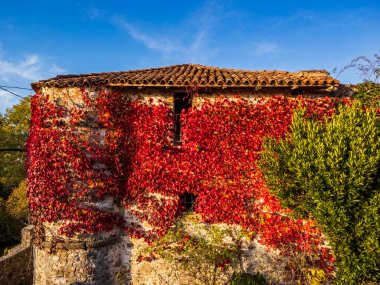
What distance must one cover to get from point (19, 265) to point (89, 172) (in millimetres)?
6452

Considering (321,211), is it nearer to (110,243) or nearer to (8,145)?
(110,243)

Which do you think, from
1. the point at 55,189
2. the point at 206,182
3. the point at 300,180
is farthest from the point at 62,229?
the point at 300,180

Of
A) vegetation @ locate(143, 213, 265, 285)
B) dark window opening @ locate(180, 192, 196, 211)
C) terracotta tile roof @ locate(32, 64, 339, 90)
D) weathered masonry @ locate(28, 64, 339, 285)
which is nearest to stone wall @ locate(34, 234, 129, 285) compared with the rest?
weathered masonry @ locate(28, 64, 339, 285)

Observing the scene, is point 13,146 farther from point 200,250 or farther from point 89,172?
point 200,250

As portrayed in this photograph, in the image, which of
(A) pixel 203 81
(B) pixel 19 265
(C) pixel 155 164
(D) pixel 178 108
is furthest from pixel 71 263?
(A) pixel 203 81

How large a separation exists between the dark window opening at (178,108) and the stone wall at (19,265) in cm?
859

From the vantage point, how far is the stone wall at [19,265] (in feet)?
31.6

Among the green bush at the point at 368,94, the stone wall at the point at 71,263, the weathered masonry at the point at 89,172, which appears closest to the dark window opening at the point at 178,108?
the weathered masonry at the point at 89,172

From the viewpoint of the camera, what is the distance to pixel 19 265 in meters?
10.4

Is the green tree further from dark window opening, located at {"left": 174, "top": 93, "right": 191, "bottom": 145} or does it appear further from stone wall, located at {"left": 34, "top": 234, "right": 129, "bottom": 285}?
dark window opening, located at {"left": 174, "top": 93, "right": 191, "bottom": 145}

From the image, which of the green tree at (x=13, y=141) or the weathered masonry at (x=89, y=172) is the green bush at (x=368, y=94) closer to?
the weathered masonry at (x=89, y=172)

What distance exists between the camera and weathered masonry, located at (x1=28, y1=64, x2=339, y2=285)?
7.74 metres

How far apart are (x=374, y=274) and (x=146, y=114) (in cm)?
776

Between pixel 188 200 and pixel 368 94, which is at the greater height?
pixel 368 94
